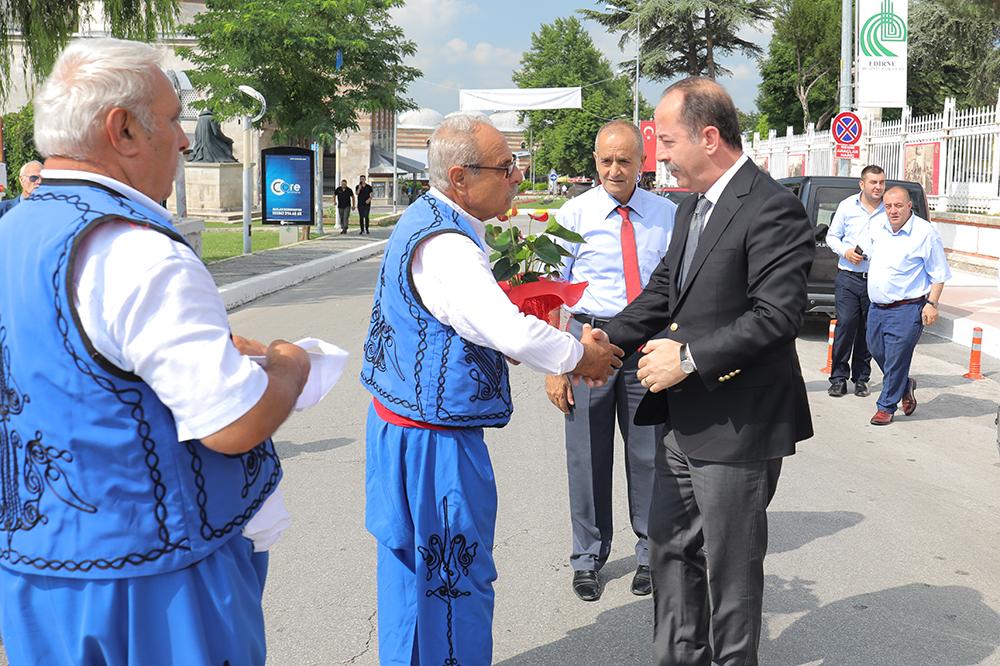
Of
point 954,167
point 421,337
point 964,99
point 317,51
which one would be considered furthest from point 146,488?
point 964,99

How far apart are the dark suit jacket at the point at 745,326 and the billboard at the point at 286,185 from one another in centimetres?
2416

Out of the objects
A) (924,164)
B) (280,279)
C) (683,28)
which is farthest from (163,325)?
(683,28)

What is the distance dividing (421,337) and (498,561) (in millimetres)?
2250

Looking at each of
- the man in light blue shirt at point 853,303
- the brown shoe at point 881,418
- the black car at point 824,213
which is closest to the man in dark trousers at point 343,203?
the black car at point 824,213

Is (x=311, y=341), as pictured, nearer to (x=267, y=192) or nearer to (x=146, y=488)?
(x=146, y=488)

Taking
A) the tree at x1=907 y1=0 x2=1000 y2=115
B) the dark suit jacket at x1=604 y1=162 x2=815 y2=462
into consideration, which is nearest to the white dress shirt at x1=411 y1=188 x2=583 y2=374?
the dark suit jacket at x1=604 y1=162 x2=815 y2=462

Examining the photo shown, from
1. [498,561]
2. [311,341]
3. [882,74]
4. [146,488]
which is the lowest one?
[498,561]

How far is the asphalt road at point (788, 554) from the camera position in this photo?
13.6 feet

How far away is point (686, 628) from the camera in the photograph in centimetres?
351

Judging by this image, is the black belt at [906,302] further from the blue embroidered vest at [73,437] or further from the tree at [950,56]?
the tree at [950,56]

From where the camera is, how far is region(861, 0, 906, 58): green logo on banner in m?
22.1

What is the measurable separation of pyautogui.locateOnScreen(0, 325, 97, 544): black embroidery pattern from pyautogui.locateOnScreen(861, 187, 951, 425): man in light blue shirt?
7.54 meters

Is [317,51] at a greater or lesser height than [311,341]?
greater

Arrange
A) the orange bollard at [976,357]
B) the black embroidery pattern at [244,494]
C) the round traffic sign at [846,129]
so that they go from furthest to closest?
the round traffic sign at [846,129], the orange bollard at [976,357], the black embroidery pattern at [244,494]
